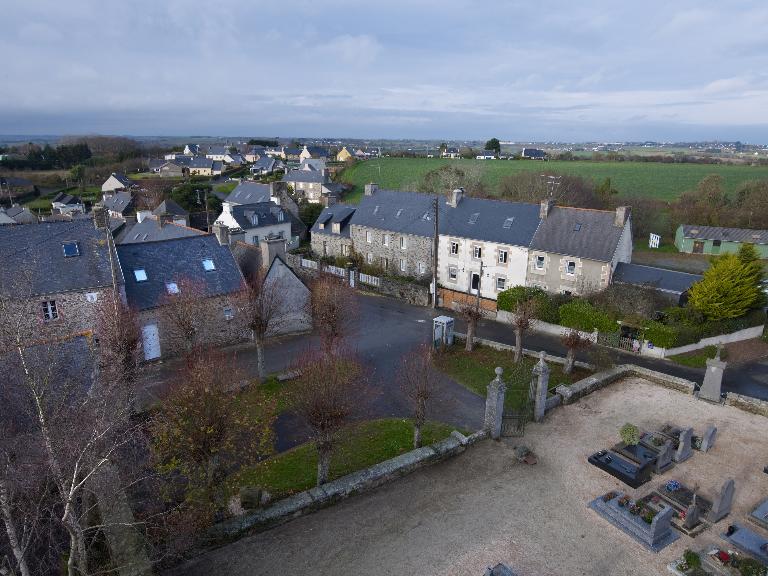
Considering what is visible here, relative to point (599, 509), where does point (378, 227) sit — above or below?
above

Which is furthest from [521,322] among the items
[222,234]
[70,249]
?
[70,249]

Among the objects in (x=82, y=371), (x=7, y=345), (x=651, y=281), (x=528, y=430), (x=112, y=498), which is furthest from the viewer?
(x=651, y=281)

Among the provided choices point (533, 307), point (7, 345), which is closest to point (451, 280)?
point (533, 307)

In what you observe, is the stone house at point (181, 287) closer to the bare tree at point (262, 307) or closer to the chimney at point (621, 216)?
the bare tree at point (262, 307)

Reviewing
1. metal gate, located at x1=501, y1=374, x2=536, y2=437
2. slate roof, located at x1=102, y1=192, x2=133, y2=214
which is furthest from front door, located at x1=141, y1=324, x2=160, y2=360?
slate roof, located at x1=102, y1=192, x2=133, y2=214

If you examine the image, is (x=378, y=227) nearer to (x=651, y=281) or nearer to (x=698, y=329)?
(x=651, y=281)

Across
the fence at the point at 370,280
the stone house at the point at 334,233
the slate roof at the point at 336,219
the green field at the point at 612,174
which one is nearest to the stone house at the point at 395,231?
the stone house at the point at 334,233
